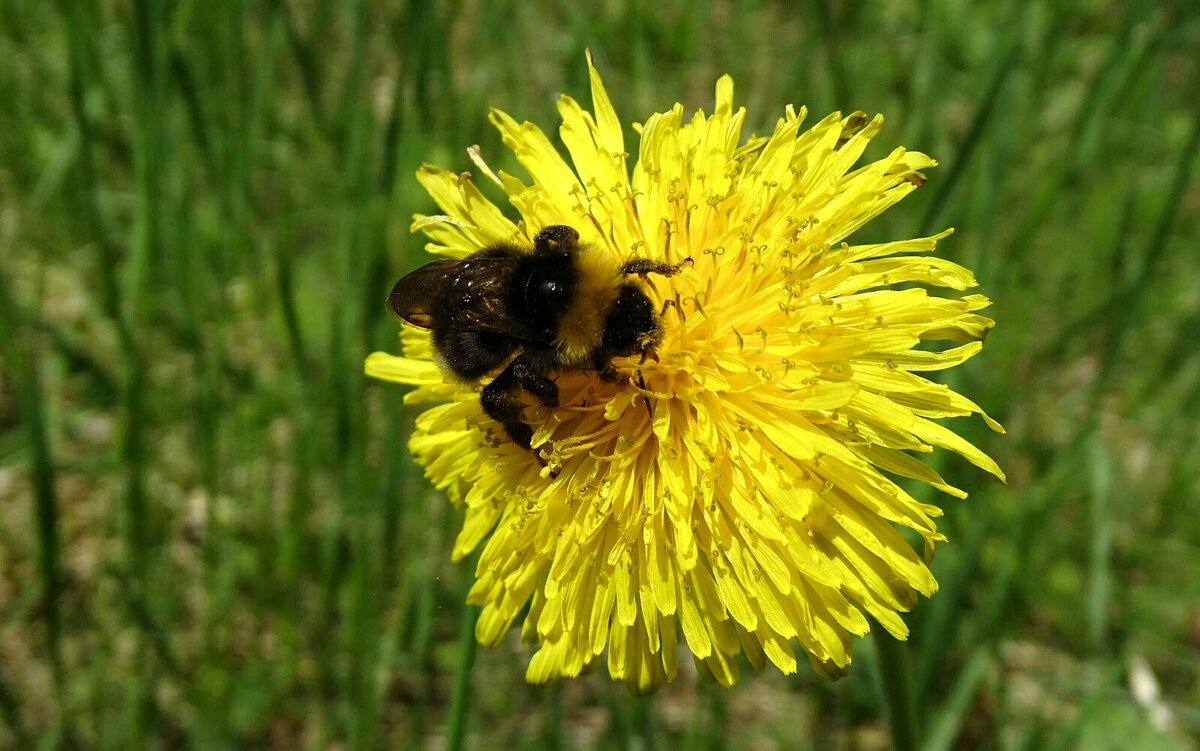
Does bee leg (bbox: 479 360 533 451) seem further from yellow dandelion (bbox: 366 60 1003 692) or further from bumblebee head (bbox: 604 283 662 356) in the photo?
bumblebee head (bbox: 604 283 662 356)

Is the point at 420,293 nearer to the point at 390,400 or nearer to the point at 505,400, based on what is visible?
the point at 505,400

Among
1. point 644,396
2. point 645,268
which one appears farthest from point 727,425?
point 645,268

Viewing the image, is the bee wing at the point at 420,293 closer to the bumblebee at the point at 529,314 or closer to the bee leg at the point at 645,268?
the bumblebee at the point at 529,314

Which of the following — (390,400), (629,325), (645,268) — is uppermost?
(645,268)

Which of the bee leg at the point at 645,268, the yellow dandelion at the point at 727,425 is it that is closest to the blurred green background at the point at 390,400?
the yellow dandelion at the point at 727,425

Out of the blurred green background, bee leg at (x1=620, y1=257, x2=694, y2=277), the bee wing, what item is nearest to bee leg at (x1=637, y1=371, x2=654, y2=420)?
bee leg at (x1=620, y1=257, x2=694, y2=277)

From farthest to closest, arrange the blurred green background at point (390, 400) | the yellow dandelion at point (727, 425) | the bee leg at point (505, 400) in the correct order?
1. the blurred green background at point (390, 400)
2. the bee leg at point (505, 400)
3. the yellow dandelion at point (727, 425)
